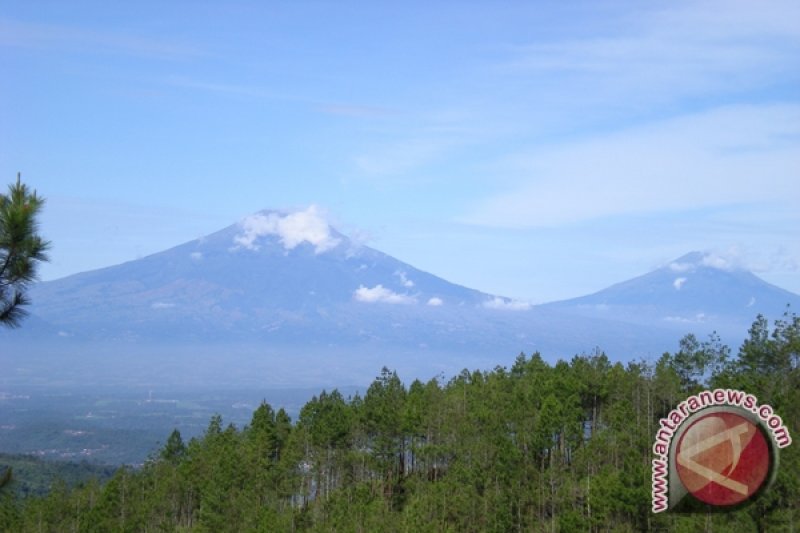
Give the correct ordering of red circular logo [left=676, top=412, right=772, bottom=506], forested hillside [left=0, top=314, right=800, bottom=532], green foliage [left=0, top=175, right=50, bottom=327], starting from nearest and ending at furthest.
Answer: green foliage [left=0, top=175, right=50, bottom=327]
red circular logo [left=676, top=412, right=772, bottom=506]
forested hillside [left=0, top=314, right=800, bottom=532]

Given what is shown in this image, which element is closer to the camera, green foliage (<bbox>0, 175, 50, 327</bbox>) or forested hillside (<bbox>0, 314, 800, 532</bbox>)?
green foliage (<bbox>0, 175, 50, 327</bbox>)

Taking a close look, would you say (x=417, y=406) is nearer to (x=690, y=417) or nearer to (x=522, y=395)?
(x=522, y=395)

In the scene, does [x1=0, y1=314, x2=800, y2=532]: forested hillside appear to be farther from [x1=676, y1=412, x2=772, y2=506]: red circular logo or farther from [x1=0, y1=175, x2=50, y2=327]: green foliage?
[x1=0, y1=175, x2=50, y2=327]: green foliage

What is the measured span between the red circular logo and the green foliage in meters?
14.4

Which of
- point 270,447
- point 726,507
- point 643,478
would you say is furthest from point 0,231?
point 270,447

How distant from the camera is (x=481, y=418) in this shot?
1718 inches

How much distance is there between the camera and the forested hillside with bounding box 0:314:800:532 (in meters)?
36.2

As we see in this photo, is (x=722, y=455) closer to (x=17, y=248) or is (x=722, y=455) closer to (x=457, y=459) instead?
(x=17, y=248)

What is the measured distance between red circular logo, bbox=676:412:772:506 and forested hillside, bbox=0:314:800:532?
339 inches

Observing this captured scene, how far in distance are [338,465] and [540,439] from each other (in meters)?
12.9

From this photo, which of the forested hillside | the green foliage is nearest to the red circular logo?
the forested hillside

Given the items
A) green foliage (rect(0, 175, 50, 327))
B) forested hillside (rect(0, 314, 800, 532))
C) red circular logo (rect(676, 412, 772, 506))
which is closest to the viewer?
green foliage (rect(0, 175, 50, 327))

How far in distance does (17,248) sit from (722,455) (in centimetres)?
1570

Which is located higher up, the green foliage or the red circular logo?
the green foliage
